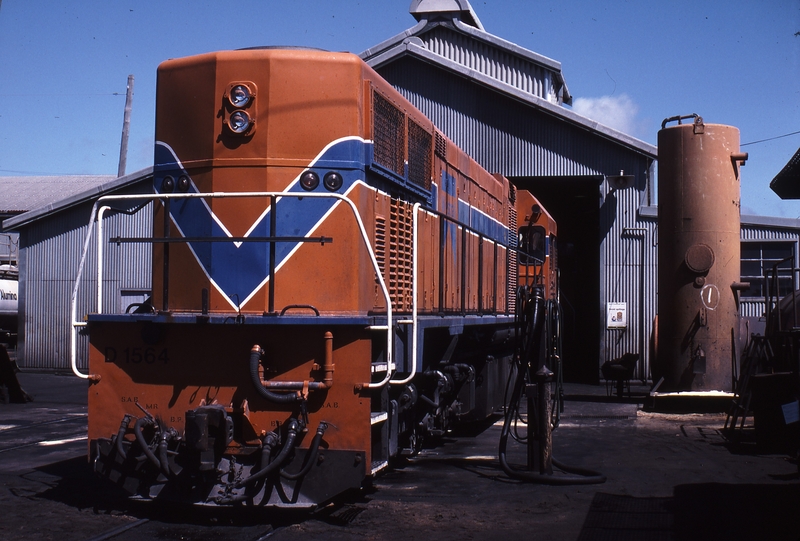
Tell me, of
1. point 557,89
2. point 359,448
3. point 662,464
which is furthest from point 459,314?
point 557,89

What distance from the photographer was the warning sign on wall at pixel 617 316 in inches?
799

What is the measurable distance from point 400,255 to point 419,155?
1296 millimetres

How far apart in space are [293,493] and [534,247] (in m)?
6.94

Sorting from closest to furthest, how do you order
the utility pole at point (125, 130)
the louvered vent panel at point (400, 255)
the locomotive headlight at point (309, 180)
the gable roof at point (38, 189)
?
1. the locomotive headlight at point (309, 180)
2. the louvered vent panel at point (400, 255)
3. the utility pole at point (125, 130)
4. the gable roof at point (38, 189)

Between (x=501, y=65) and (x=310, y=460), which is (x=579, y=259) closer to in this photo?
(x=501, y=65)

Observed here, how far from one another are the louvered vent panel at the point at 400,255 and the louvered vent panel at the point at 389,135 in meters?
0.39

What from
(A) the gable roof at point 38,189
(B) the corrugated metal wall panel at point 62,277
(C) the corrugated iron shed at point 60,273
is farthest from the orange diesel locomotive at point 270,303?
(A) the gable roof at point 38,189

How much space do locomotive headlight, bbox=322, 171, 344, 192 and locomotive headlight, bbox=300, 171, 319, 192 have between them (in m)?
0.08

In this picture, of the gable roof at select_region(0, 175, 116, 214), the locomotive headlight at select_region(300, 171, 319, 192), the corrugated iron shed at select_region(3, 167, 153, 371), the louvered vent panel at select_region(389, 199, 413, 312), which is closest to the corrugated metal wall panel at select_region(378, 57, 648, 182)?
the corrugated iron shed at select_region(3, 167, 153, 371)

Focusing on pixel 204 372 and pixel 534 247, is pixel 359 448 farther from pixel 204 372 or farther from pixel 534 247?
pixel 534 247

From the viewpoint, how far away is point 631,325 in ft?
67.1

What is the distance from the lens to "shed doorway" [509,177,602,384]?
2158 cm

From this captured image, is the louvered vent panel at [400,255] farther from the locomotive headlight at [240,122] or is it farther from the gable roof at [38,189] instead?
the gable roof at [38,189]

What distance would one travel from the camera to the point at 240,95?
22.6ft
